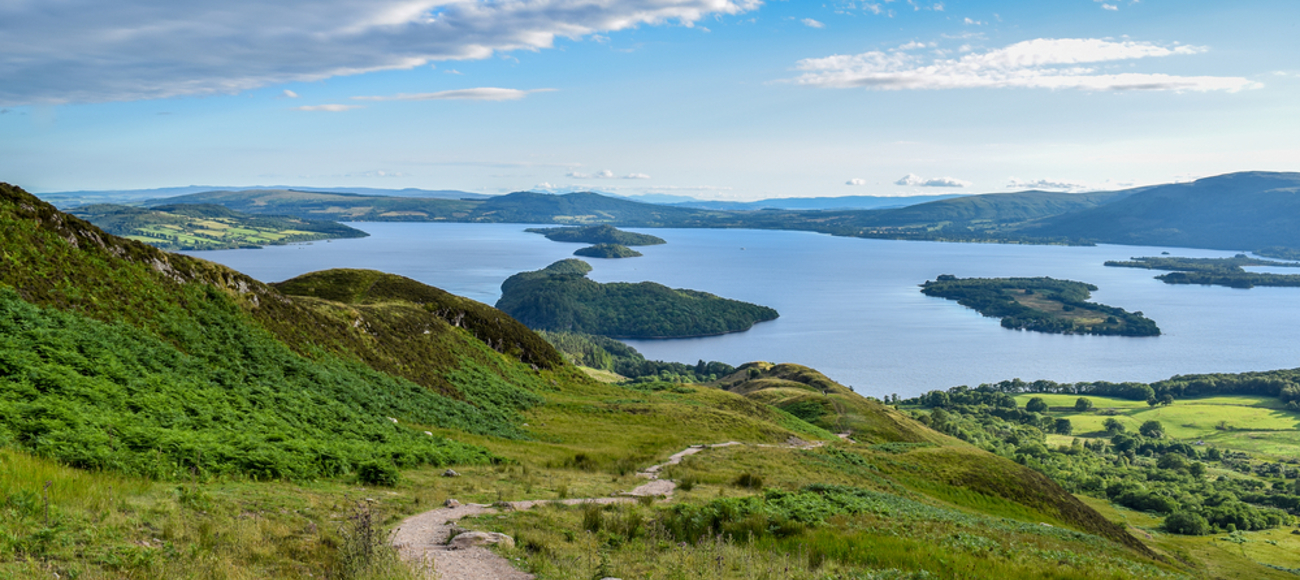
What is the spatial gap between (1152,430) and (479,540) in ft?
619

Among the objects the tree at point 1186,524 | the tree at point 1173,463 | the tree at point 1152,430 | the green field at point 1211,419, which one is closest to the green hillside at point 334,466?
the tree at point 1186,524

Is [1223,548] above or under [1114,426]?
above

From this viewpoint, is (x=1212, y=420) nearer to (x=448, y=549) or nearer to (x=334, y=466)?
(x=334, y=466)

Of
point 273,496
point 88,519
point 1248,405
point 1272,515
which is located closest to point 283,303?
point 273,496

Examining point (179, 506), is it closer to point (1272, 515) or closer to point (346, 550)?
point (346, 550)

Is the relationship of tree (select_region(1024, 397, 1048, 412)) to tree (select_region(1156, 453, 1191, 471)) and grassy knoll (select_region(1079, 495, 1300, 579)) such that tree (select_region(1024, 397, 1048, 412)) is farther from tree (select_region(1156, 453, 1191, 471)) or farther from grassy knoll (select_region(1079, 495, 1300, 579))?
grassy knoll (select_region(1079, 495, 1300, 579))

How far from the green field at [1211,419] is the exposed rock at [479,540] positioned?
179 metres

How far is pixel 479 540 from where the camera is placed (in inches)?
512

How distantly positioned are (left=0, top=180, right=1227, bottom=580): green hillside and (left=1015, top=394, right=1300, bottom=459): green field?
140730 mm

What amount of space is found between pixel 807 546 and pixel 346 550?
9.06 meters

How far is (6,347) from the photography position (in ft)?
55.3

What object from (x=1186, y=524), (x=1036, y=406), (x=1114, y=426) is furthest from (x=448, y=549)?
(x=1036, y=406)

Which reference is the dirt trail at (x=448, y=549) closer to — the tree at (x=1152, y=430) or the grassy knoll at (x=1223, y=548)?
the grassy knoll at (x=1223, y=548)

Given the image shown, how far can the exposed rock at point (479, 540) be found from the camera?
12.8 metres
